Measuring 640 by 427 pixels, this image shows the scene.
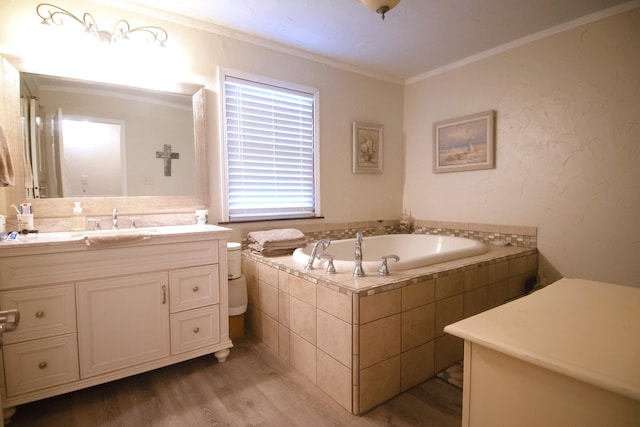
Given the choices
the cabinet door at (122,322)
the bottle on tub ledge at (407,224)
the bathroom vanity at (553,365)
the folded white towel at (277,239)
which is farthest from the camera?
the bottle on tub ledge at (407,224)

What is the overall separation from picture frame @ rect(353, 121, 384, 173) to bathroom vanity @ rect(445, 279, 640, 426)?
2294mm

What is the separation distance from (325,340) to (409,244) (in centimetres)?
176

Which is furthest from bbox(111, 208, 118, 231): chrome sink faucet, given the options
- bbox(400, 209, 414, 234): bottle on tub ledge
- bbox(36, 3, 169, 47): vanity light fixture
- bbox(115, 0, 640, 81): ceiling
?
bbox(400, 209, 414, 234): bottle on tub ledge

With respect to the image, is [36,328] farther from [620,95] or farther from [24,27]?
[620,95]

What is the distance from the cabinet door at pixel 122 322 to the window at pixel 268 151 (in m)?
0.87

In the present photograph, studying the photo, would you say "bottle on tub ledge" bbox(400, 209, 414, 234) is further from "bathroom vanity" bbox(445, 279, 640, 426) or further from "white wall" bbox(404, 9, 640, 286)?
"bathroom vanity" bbox(445, 279, 640, 426)

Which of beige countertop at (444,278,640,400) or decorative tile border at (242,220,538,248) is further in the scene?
decorative tile border at (242,220,538,248)

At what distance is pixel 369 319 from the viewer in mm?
1530

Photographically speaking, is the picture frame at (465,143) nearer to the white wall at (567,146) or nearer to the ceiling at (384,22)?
the white wall at (567,146)

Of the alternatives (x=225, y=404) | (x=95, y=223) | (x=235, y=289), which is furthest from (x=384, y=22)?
(x=225, y=404)

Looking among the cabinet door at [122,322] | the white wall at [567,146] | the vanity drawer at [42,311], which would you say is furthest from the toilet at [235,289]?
the white wall at [567,146]

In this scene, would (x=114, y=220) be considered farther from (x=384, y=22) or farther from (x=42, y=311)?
(x=384, y=22)

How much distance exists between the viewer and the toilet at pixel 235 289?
88.2 inches

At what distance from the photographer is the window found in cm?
249
